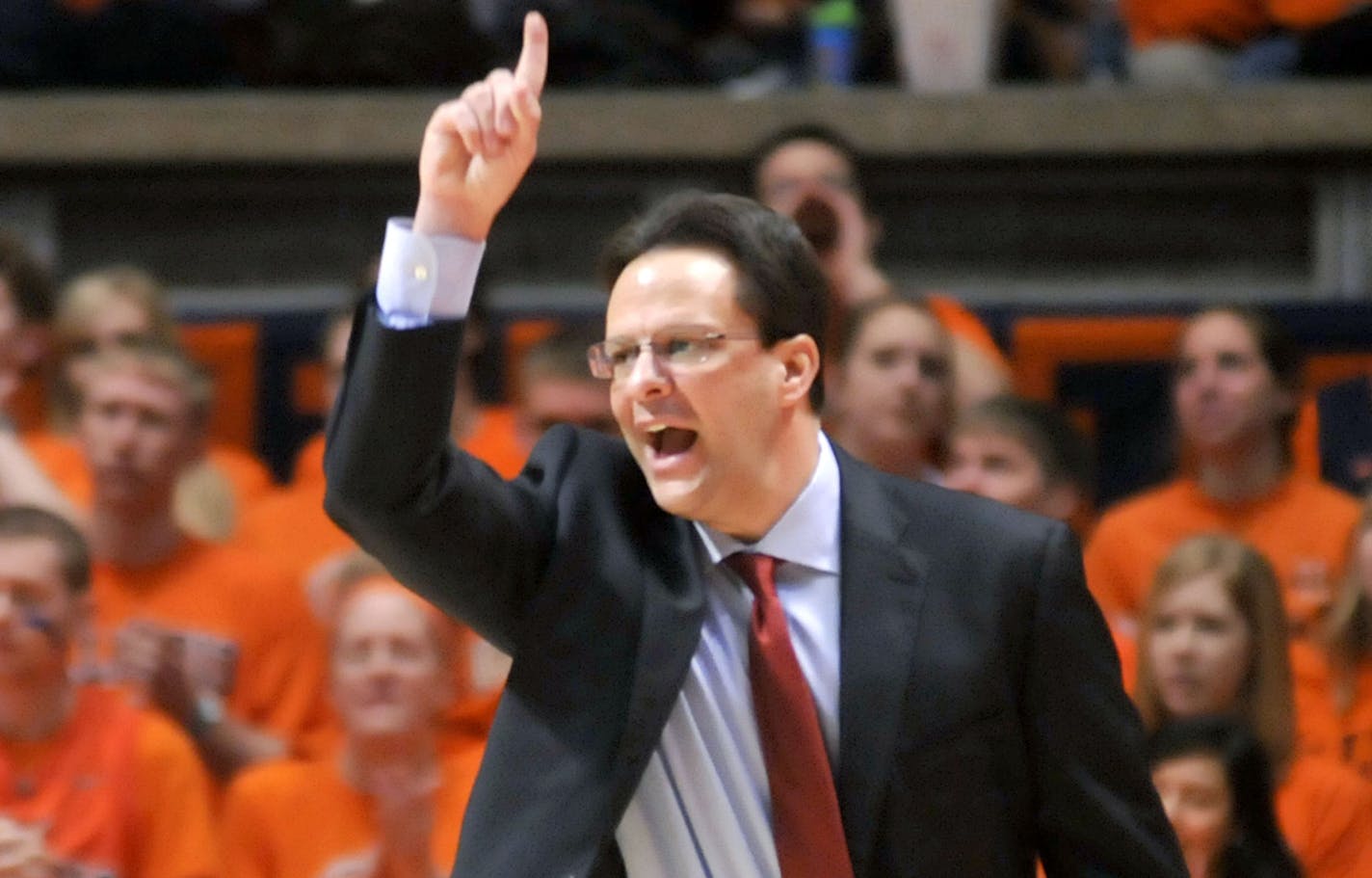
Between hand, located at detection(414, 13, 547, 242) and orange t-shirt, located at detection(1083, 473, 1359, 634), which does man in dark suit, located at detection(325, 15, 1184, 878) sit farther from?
orange t-shirt, located at detection(1083, 473, 1359, 634)

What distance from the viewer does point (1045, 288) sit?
19.9 ft

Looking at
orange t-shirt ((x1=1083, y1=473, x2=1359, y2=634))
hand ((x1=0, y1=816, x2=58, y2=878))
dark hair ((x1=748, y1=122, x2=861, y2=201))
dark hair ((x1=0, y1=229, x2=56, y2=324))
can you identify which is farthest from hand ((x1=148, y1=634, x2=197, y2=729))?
orange t-shirt ((x1=1083, y1=473, x2=1359, y2=634))

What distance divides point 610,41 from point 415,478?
4182mm

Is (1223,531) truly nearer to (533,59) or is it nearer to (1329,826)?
(1329,826)

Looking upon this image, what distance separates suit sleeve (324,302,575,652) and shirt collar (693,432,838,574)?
0.77ft

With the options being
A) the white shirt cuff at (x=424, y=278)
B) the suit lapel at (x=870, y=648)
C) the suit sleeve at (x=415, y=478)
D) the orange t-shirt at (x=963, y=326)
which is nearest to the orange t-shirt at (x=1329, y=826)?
the orange t-shirt at (x=963, y=326)

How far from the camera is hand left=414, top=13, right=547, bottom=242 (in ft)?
6.88

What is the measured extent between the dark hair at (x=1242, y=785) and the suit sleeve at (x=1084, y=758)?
1320 mm

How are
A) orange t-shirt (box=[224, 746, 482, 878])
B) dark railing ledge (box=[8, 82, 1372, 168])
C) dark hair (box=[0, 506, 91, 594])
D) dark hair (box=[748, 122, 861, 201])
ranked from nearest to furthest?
orange t-shirt (box=[224, 746, 482, 878])
dark hair (box=[0, 506, 91, 594])
dark hair (box=[748, 122, 861, 201])
dark railing ledge (box=[8, 82, 1372, 168])

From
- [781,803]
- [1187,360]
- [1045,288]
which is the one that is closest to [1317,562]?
[1187,360]

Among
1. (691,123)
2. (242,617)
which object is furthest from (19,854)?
(691,123)

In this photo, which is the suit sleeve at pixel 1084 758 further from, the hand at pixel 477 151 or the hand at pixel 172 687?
the hand at pixel 172 687

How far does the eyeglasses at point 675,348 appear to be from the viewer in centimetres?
220

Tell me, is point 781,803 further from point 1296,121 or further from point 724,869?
point 1296,121
